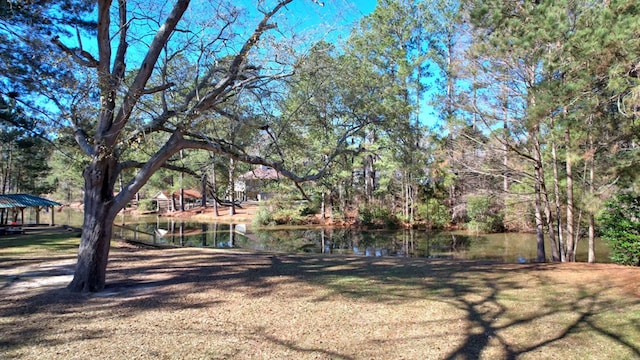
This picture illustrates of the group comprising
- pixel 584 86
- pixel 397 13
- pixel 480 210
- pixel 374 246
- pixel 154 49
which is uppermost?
pixel 397 13

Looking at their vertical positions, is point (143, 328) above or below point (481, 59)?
below

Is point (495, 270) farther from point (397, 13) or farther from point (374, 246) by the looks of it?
point (397, 13)

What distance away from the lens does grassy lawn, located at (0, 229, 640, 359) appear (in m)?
4.38

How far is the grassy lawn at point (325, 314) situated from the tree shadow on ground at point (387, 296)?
0.09ft

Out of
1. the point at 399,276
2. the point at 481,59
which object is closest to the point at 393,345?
the point at 399,276

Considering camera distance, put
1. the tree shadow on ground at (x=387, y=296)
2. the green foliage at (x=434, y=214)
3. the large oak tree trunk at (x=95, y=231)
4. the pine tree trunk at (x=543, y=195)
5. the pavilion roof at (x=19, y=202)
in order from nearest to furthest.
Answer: the tree shadow on ground at (x=387, y=296), the large oak tree trunk at (x=95, y=231), the pine tree trunk at (x=543, y=195), the pavilion roof at (x=19, y=202), the green foliage at (x=434, y=214)

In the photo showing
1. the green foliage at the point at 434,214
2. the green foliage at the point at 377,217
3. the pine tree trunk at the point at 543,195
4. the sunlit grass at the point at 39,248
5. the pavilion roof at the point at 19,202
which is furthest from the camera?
the green foliage at the point at 377,217

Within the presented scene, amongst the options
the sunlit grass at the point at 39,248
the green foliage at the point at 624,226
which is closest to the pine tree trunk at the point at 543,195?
the green foliage at the point at 624,226

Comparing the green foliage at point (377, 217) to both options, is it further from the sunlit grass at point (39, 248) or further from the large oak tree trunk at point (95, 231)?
the large oak tree trunk at point (95, 231)

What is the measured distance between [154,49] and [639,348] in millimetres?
8219

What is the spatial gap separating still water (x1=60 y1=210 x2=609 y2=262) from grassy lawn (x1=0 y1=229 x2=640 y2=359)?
856 cm

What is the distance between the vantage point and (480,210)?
22203mm

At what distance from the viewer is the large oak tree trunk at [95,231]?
6.81m

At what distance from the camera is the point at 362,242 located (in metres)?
23.1
